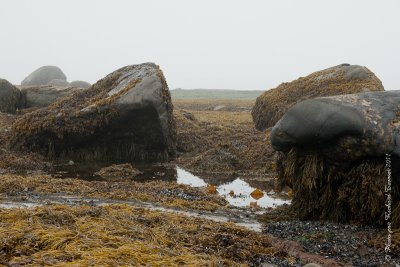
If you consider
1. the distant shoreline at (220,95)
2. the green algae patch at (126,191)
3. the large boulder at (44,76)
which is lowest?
the green algae patch at (126,191)

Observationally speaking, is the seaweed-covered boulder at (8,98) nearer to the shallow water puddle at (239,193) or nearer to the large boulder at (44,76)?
the shallow water puddle at (239,193)

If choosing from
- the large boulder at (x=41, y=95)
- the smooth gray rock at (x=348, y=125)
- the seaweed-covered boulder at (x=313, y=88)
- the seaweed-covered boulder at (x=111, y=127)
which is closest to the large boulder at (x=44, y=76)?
the large boulder at (x=41, y=95)

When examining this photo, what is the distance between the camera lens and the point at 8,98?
26453 mm

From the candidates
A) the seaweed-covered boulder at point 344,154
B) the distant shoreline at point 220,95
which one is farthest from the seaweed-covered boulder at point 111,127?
the distant shoreline at point 220,95

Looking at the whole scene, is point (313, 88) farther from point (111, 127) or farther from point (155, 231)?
point (155, 231)

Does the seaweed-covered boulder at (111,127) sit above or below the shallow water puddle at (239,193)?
above

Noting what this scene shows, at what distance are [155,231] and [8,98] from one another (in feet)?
73.4

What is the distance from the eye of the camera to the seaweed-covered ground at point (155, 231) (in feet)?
18.7

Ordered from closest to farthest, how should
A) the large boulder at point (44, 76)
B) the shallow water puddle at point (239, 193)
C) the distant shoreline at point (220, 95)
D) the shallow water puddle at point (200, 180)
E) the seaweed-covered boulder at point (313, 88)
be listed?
the shallow water puddle at point (239, 193)
the shallow water puddle at point (200, 180)
the seaweed-covered boulder at point (313, 88)
the large boulder at point (44, 76)
the distant shoreline at point (220, 95)

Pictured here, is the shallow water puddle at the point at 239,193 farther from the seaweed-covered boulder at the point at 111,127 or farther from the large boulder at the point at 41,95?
the large boulder at the point at 41,95

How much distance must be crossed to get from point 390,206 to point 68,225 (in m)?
5.77

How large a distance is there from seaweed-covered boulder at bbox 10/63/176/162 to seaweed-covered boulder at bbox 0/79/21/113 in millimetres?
9082

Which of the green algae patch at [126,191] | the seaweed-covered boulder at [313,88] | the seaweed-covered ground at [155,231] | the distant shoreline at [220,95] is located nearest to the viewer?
the seaweed-covered ground at [155,231]

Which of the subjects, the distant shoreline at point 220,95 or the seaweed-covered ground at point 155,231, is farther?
the distant shoreline at point 220,95
